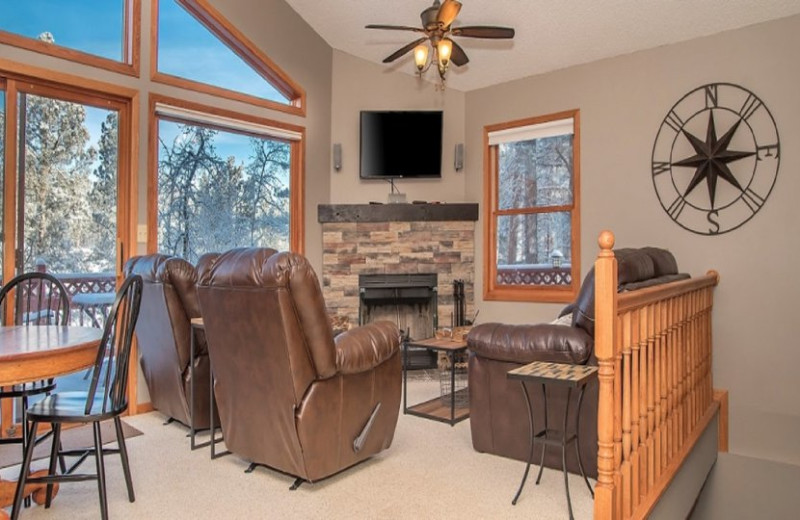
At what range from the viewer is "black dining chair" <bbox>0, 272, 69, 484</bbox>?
2760 millimetres

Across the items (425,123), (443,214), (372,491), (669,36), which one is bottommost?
(372,491)

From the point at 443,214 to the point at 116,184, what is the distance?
3.09 metres

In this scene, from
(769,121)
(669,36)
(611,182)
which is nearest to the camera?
(769,121)

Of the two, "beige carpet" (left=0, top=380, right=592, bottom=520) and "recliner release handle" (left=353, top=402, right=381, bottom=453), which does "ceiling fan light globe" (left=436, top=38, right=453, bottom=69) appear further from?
"beige carpet" (left=0, top=380, right=592, bottom=520)

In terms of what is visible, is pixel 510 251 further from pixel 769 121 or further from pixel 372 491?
pixel 372 491

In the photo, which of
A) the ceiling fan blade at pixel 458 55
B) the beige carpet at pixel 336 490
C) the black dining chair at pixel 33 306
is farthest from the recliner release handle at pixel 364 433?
the ceiling fan blade at pixel 458 55

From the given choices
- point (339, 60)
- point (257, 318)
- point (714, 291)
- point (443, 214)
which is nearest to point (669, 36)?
point (714, 291)

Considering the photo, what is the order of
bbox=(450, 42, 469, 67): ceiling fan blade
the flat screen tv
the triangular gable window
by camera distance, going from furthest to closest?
the flat screen tv
the triangular gable window
bbox=(450, 42, 469, 67): ceiling fan blade

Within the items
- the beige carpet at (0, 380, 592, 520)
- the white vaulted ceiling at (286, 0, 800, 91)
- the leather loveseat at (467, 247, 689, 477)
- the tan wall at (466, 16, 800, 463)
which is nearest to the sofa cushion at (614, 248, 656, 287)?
the leather loveseat at (467, 247, 689, 477)

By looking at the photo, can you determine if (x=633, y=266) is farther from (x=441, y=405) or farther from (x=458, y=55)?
(x=458, y=55)

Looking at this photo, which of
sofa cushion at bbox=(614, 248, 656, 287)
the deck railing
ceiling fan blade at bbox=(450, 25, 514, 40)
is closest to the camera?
sofa cushion at bbox=(614, 248, 656, 287)

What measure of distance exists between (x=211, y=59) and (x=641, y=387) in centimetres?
436

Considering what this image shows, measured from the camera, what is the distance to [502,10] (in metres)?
4.52

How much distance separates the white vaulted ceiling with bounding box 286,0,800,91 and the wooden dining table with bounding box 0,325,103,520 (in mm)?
3883
